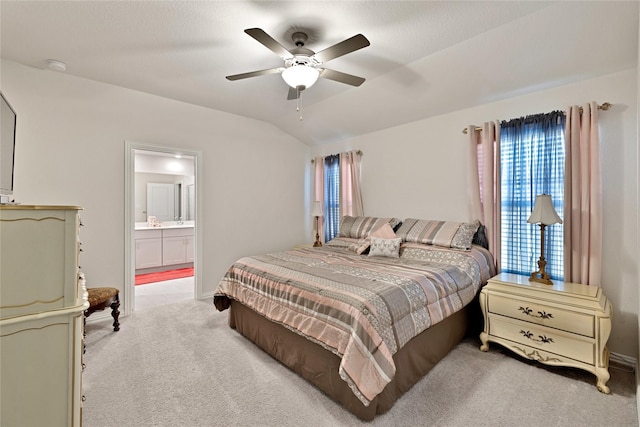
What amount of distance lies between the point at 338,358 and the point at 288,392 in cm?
47

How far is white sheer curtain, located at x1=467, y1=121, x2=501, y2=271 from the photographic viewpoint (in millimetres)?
2967

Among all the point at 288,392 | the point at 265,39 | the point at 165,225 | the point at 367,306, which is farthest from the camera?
the point at 165,225

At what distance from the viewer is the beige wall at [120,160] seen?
9.38 feet

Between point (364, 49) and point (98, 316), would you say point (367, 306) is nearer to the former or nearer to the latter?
point (364, 49)

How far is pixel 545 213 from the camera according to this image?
2369mm

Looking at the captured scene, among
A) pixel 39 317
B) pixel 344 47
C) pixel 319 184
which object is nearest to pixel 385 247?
pixel 344 47

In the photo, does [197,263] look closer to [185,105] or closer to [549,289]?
[185,105]

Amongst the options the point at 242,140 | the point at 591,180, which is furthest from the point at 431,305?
the point at 242,140

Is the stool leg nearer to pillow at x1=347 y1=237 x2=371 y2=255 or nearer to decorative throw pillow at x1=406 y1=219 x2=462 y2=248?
pillow at x1=347 y1=237 x2=371 y2=255

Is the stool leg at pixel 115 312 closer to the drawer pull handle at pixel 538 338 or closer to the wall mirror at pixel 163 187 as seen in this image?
the wall mirror at pixel 163 187

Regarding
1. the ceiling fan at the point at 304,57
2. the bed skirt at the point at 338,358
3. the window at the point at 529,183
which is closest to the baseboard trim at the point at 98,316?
the bed skirt at the point at 338,358

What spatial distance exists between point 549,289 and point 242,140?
406 cm

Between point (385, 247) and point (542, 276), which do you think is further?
point (385, 247)

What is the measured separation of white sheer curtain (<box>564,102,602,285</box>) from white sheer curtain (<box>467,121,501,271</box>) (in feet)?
1.83
